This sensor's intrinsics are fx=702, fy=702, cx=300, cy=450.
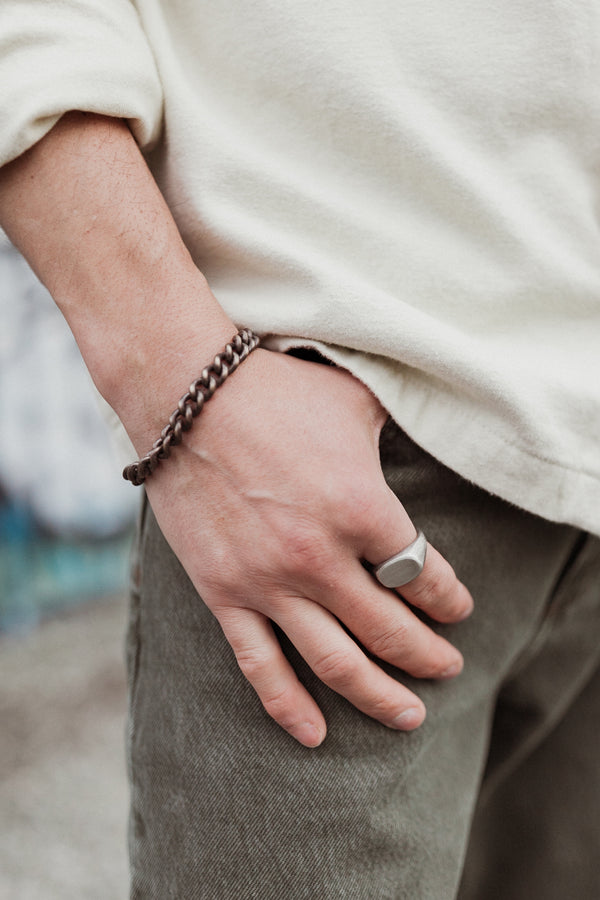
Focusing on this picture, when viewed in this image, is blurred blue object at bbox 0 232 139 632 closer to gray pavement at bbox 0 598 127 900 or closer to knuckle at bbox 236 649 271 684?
gray pavement at bbox 0 598 127 900

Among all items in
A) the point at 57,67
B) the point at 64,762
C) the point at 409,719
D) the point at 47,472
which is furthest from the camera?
the point at 47,472

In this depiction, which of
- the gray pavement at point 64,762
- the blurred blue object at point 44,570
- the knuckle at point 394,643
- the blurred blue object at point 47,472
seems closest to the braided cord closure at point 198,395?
the knuckle at point 394,643

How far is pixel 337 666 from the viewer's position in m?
0.59

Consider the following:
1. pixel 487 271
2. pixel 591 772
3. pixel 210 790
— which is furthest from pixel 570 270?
pixel 591 772

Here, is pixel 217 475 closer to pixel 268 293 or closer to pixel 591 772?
pixel 268 293

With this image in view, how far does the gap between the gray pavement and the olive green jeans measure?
962mm

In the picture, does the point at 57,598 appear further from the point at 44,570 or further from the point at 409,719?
the point at 409,719

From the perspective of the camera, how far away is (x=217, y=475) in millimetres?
568

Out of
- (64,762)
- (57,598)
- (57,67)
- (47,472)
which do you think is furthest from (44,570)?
(57,67)

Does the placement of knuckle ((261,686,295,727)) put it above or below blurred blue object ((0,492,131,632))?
above

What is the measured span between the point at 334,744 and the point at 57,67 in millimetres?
605

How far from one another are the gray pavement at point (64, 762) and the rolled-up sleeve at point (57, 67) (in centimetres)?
147

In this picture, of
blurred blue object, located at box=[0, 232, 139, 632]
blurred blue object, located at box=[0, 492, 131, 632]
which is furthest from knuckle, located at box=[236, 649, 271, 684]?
blurred blue object, located at box=[0, 492, 131, 632]

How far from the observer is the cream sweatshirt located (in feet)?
1.93
